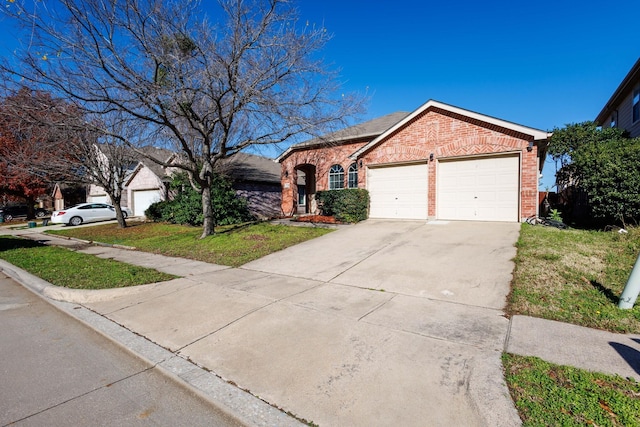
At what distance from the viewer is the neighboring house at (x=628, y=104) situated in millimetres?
12836

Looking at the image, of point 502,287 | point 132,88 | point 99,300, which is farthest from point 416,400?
point 132,88

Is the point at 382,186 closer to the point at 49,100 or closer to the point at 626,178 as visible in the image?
the point at 626,178

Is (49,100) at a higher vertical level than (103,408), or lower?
higher

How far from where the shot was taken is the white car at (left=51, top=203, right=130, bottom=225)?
69.1 ft

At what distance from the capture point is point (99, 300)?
18.1 ft

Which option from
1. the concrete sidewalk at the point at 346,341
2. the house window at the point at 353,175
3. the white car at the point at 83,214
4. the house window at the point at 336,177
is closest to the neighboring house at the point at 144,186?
the white car at the point at 83,214

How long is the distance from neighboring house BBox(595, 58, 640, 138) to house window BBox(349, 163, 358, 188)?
11911mm

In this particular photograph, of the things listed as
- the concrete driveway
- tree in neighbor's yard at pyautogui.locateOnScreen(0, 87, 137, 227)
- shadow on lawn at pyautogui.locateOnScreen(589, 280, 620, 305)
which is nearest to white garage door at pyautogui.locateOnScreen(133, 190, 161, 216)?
tree in neighbor's yard at pyautogui.locateOnScreen(0, 87, 137, 227)

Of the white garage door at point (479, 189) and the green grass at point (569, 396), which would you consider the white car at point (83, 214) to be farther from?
the green grass at point (569, 396)

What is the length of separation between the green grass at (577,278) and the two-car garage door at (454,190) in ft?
10.6

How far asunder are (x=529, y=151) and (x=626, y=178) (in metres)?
2.83

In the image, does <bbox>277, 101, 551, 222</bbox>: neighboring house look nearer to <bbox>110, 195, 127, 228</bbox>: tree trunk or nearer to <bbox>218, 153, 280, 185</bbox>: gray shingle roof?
<bbox>218, 153, 280, 185</bbox>: gray shingle roof

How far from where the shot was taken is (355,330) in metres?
3.91

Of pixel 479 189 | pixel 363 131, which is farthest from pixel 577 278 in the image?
pixel 363 131
